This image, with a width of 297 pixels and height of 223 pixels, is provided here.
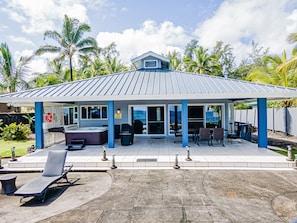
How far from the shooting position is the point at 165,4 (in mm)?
14258

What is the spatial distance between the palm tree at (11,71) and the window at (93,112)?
12.1 meters

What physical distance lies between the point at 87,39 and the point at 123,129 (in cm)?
1336

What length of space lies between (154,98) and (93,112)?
6424mm

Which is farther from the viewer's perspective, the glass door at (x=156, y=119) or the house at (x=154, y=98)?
the glass door at (x=156, y=119)

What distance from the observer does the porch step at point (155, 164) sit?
795cm

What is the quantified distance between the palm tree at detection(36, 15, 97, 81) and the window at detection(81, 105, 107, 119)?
25.6 ft

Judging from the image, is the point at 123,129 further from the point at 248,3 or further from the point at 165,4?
the point at 248,3

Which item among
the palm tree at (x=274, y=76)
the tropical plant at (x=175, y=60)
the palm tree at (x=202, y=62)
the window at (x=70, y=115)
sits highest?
the tropical plant at (x=175, y=60)

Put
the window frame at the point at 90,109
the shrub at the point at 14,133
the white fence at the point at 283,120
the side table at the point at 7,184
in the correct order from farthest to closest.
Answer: the shrub at the point at 14,133
the white fence at the point at 283,120
the window frame at the point at 90,109
the side table at the point at 7,184

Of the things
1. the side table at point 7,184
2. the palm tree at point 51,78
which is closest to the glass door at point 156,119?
the side table at point 7,184

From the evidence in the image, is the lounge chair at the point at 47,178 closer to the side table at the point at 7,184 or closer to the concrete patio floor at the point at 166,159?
the side table at the point at 7,184

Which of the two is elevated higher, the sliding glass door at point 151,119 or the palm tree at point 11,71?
the palm tree at point 11,71

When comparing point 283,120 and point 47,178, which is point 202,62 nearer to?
point 283,120

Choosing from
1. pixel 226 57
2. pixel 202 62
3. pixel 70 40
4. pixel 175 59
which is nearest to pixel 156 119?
pixel 70 40
